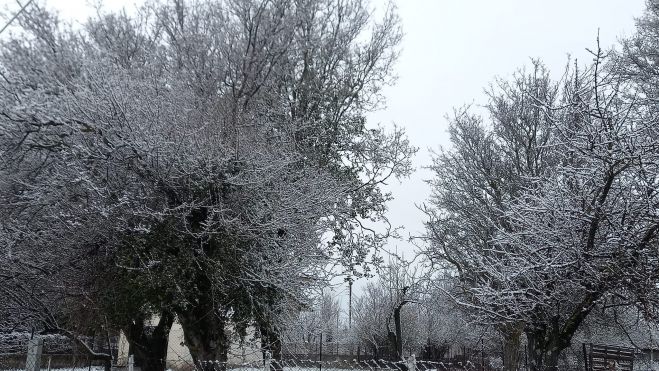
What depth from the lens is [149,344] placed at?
45.8 ft

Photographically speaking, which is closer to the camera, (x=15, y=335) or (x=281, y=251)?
(x=281, y=251)

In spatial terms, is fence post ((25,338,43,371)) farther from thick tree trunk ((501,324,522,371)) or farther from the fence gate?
the fence gate

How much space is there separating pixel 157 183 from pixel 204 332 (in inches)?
125

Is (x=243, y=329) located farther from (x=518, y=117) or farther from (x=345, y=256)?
(x=518, y=117)

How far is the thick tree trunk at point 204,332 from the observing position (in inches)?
472

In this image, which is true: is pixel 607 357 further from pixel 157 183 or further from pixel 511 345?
pixel 157 183

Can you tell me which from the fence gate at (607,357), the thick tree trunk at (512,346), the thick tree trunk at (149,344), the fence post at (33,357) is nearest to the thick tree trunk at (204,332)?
the thick tree trunk at (149,344)

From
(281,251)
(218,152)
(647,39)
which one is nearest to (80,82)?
(218,152)

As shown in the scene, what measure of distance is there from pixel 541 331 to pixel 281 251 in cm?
498

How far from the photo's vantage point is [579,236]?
8203 millimetres

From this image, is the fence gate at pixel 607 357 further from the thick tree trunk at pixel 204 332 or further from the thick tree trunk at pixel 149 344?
the thick tree trunk at pixel 149 344

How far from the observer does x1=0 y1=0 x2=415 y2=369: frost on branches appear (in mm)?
10742

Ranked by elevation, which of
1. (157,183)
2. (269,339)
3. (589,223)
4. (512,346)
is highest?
(157,183)

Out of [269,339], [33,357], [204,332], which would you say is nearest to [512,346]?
[269,339]
